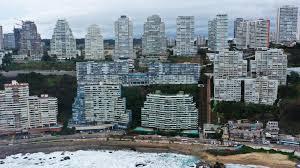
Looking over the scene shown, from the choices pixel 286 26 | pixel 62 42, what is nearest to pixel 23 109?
pixel 62 42

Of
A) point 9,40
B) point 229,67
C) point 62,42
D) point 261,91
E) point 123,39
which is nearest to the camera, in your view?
point 261,91

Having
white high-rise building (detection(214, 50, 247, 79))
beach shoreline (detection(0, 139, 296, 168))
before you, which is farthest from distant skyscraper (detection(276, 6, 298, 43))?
beach shoreline (detection(0, 139, 296, 168))

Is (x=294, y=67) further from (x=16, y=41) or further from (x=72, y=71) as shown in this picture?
(x=16, y=41)

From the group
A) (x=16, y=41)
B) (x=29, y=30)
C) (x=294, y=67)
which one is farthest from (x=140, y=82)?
(x=16, y=41)

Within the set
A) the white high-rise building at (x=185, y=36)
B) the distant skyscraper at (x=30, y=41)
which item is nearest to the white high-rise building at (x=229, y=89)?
the white high-rise building at (x=185, y=36)

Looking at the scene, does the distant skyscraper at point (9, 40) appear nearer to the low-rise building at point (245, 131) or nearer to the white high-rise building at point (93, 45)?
the white high-rise building at point (93, 45)

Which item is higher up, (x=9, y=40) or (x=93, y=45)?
(x=9, y=40)

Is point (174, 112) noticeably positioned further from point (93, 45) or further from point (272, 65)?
point (93, 45)
